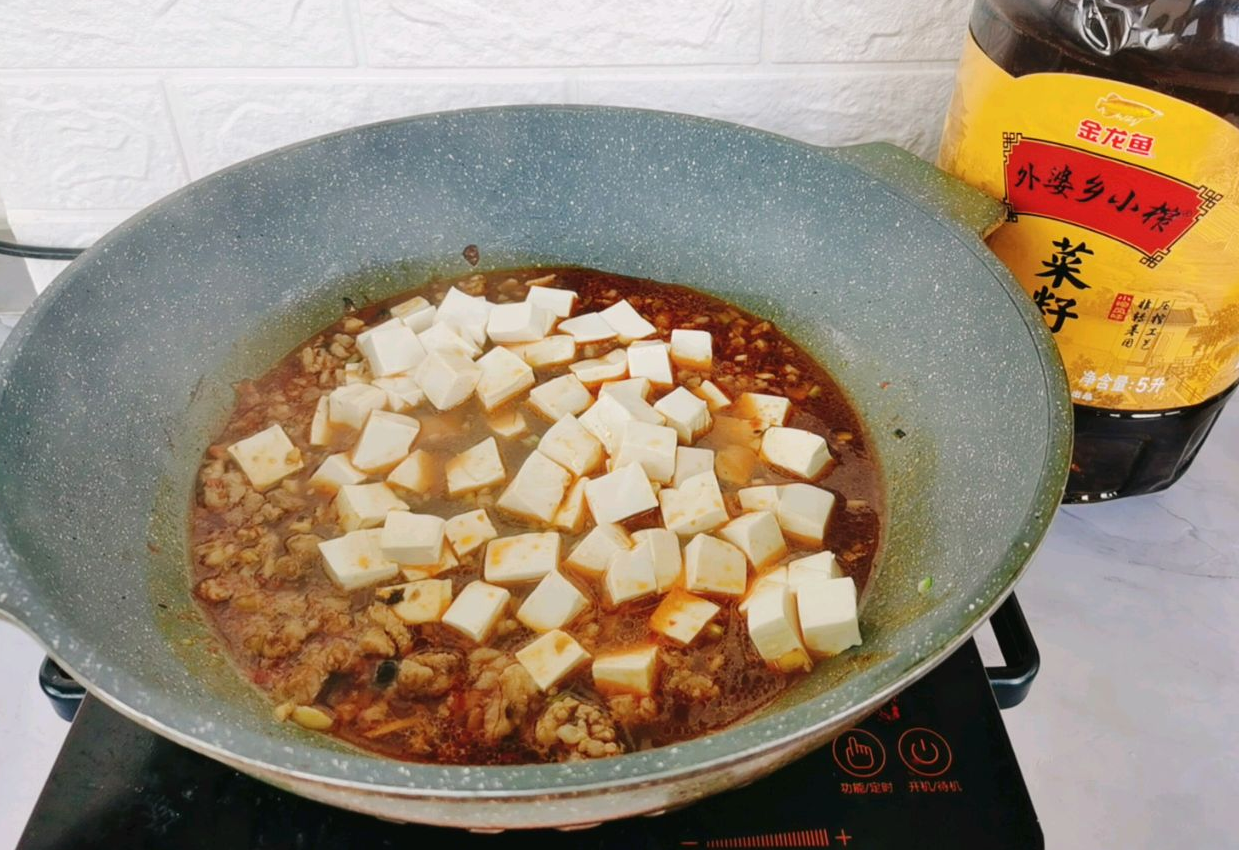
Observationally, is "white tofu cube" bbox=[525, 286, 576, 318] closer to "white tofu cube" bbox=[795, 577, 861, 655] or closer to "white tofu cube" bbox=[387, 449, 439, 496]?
"white tofu cube" bbox=[387, 449, 439, 496]

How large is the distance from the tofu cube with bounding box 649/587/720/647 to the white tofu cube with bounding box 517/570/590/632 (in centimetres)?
8

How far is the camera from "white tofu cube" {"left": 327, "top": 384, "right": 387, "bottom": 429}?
42.6 inches

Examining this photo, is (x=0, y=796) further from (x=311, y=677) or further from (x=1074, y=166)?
(x=1074, y=166)

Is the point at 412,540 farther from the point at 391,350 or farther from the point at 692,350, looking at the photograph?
the point at 692,350

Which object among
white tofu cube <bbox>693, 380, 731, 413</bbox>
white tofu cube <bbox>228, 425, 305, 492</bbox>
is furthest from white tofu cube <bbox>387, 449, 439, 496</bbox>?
white tofu cube <bbox>693, 380, 731, 413</bbox>

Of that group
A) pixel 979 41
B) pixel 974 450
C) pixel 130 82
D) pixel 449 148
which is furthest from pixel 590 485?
pixel 130 82

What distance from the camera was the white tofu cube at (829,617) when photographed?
84 cm

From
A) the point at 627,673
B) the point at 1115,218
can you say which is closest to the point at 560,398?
the point at 627,673

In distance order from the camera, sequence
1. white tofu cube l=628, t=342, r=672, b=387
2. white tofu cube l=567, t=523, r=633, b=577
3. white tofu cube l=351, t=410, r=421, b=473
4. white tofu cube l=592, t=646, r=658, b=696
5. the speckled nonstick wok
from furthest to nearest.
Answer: white tofu cube l=628, t=342, r=672, b=387 < white tofu cube l=351, t=410, r=421, b=473 < white tofu cube l=567, t=523, r=633, b=577 < white tofu cube l=592, t=646, r=658, b=696 < the speckled nonstick wok

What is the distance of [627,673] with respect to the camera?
830 millimetres

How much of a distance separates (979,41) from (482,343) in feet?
2.17

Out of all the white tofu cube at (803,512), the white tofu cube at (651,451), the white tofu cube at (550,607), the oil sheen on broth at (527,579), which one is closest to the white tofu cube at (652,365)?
the oil sheen on broth at (527,579)

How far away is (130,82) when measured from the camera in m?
1.22

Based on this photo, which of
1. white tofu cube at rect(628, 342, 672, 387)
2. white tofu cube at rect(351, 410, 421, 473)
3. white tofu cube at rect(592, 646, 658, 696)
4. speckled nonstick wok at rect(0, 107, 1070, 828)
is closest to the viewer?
speckled nonstick wok at rect(0, 107, 1070, 828)
